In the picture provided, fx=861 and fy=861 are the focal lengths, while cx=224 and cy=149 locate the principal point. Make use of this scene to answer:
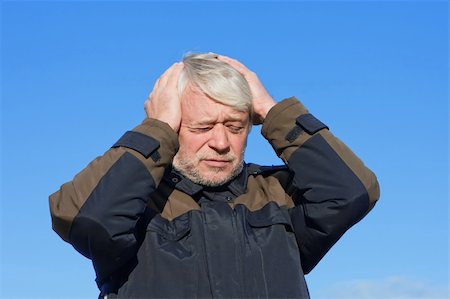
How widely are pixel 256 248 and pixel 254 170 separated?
857 mm

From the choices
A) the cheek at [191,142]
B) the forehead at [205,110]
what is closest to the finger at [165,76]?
the forehead at [205,110]

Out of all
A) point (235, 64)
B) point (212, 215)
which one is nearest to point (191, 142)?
point (212, 215)

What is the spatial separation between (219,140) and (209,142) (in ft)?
0.26

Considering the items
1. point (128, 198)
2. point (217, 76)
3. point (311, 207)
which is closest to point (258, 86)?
point (217, 76)

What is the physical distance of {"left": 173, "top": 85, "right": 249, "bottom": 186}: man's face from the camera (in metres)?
6.18

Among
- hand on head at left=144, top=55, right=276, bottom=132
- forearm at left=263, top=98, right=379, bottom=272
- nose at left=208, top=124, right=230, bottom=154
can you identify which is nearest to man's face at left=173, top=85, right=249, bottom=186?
nose at left=208, top=124, right=230, bottom=154

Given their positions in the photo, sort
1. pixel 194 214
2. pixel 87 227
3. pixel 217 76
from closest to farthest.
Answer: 1. pixel 87 227
2. pixel 194 214
3. pixel 217 76

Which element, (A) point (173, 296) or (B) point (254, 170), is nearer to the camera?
(A) point (173, 296)

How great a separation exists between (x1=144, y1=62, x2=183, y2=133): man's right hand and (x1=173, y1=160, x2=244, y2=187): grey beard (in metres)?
0.28

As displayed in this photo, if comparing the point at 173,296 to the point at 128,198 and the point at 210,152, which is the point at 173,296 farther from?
the point at 210,152

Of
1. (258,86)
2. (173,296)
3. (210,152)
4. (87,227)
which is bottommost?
(173,296)

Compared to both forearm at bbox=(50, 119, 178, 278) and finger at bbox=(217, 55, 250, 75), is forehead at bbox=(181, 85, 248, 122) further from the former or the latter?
forearm at bbox=(50, 119, 178, 278)

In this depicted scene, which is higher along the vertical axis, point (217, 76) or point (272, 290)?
point (217, 76)

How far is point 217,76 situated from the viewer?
6.33 meters
